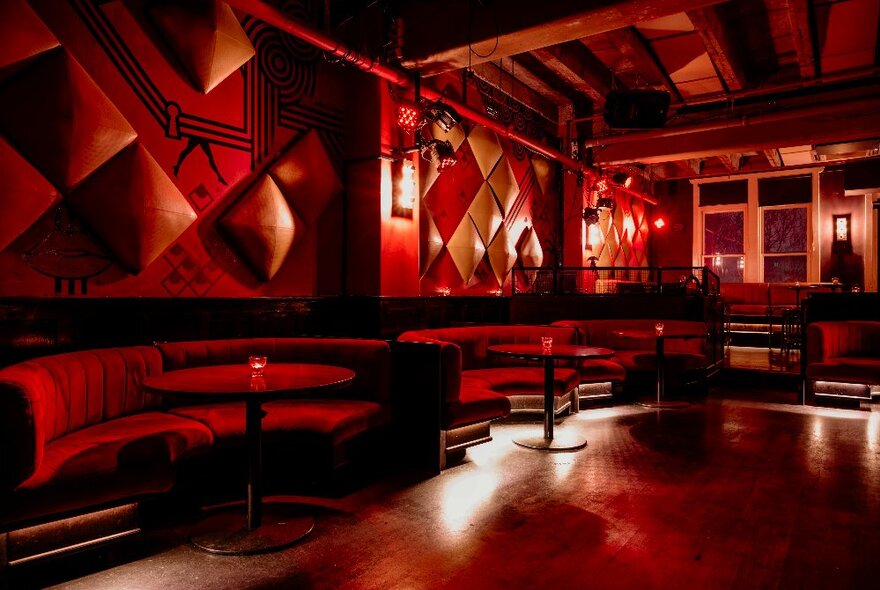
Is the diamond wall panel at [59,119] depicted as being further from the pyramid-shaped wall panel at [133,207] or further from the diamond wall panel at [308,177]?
the diamond wall panel at [308,177]

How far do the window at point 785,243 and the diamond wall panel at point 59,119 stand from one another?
13413 millimetres

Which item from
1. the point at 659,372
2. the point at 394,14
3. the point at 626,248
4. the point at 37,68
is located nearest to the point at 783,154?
the point at 626,248

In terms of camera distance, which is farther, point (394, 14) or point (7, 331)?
point (394, 14)

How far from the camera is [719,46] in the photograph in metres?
6.27

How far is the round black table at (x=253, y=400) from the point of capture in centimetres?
249

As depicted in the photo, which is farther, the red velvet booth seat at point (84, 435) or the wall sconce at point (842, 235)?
the wall sconce at point (842, 235)

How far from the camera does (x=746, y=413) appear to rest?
5555 mm

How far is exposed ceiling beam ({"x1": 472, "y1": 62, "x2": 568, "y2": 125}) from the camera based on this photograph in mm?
7566

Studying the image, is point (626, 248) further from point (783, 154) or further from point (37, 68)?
point (37, 68)

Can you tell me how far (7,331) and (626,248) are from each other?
11.3 meters

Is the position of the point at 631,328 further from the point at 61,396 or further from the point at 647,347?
the point at 61,396

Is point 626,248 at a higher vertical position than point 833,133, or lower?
lower

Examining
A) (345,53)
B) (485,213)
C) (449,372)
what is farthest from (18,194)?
(485,213)

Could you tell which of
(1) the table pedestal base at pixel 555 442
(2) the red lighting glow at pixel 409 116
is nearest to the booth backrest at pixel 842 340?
(1) the table pedestal base at pixel 555 442
